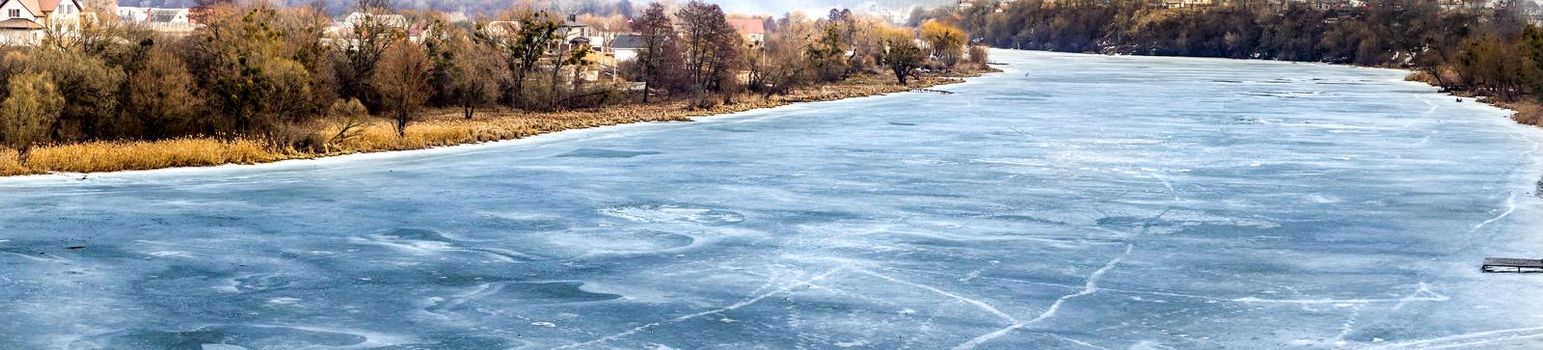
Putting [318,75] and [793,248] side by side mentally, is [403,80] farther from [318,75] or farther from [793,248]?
[793,248]

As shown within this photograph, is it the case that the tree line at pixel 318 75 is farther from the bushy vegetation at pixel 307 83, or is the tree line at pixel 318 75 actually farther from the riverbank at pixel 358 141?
the riverbank at pixel 358 141

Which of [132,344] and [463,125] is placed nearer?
[132,344]

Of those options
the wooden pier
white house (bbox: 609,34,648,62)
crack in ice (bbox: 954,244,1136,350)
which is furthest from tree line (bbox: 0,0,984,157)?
the wooden pier

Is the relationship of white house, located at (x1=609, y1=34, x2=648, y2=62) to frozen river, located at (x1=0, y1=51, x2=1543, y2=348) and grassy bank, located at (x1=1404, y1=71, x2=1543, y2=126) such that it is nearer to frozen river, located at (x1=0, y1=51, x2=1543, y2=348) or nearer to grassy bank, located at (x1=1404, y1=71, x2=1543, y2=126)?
grassy bank, located at (x1=1404, y1=71, x2=1543, y2=126)

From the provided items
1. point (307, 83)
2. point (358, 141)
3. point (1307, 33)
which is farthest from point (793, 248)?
point (1307, 33)

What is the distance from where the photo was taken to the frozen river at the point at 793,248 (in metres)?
11.3

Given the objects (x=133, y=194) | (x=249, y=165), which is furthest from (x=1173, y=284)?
(x=249, y=165)

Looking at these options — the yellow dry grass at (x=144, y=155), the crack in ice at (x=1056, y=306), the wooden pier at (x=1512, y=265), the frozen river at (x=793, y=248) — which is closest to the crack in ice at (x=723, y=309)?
the frozen river at (x=793, y=248)

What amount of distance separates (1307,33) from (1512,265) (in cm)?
9434

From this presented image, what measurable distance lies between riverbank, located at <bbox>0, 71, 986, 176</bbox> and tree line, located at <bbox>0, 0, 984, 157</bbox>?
14.2 inches

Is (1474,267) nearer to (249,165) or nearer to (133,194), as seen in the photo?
(133,194)

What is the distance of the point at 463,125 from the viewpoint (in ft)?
102

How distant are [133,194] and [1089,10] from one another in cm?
12673

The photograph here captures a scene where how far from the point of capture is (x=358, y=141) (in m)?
26.1
